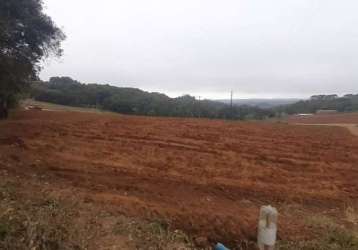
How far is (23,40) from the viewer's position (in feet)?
48.2

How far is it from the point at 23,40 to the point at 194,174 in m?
8.33

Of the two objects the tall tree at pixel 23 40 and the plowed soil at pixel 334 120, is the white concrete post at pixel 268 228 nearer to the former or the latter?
the tall tree at pixel 23 40

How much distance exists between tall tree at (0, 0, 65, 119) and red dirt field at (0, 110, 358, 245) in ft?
5.67

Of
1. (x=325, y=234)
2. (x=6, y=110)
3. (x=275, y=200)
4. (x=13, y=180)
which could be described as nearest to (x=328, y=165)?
(x=275, y=200)

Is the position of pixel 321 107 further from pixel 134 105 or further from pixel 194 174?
pixel 194 174

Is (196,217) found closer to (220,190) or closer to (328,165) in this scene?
(220,190)

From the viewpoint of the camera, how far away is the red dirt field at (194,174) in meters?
6.39

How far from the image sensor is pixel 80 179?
8.05 m

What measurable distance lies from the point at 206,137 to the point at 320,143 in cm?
436

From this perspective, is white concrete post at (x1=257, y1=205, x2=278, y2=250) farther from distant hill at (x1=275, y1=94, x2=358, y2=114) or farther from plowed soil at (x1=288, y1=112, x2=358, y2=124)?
distant hill at (x1=275, y1=94, x2=358, y2=114)

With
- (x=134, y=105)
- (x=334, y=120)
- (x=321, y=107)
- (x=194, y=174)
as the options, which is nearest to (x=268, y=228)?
(x=194, y=174)

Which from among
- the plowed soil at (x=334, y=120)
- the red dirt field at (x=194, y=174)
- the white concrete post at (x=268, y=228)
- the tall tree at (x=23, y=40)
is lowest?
the plowed soil at (x=334, y=120)

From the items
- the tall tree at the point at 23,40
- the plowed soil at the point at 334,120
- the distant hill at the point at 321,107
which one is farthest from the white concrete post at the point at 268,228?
the distant hill at the point at 321,107

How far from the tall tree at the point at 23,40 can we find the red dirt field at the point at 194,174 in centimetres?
173
